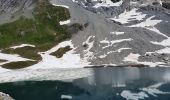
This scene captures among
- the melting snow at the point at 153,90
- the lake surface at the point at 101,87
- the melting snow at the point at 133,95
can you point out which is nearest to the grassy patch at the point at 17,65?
the lake surface at the point at 101,87

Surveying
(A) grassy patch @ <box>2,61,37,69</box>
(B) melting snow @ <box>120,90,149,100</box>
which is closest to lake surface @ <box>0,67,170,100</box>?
(B) melting snow @ <box>120,90,149,100</box>

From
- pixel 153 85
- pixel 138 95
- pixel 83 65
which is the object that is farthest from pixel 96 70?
pixel 138 95

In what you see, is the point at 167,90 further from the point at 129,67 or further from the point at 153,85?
the point at 129,67

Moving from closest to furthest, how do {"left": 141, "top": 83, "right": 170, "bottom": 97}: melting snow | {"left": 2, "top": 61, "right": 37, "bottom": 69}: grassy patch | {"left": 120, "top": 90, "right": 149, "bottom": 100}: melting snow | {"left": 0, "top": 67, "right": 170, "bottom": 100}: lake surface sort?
{"left": 120, "top": 90, "right": 149, "bottom": 100}: melting snow, {"left": 0, "top": 67, "right": 170, "bottom": 100}: lake surface, {"left": 141, "top": 83, "right": 170, "bottom": 97}: melting snow, {"left": 2, "top": 61, "right": 37, "bottom": 69}: grassy patch

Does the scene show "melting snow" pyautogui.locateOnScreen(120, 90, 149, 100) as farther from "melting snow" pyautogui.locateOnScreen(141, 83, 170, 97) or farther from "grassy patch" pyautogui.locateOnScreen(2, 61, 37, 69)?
"grassy patch" pyautogui.locateOnScreen(2, 61, 37, 69)

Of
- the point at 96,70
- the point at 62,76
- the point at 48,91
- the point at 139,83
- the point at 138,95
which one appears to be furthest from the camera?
the point at 96,70

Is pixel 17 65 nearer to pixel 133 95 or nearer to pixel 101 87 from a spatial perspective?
pixel 101 87

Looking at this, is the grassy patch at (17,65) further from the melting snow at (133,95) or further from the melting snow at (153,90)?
the melting snow at (153,90)

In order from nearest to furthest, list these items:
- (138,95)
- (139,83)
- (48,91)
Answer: (138,95) → (48,91) → (139,83)
